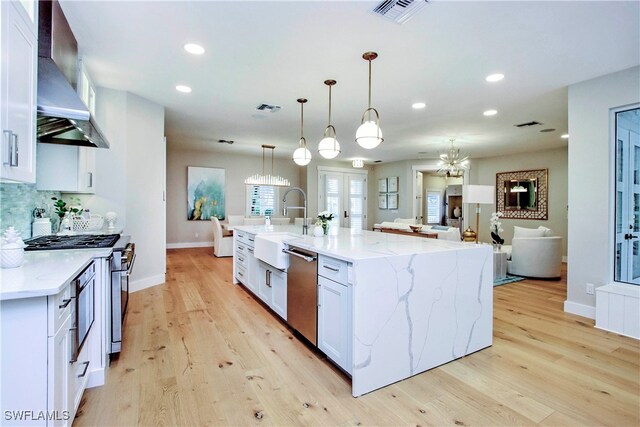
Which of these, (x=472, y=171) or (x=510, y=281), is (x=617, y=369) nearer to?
(x=510, y=281)

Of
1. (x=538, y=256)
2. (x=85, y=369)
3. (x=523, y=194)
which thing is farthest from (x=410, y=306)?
(x=523, y=194)

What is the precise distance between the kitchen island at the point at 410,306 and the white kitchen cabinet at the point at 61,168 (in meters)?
2.28

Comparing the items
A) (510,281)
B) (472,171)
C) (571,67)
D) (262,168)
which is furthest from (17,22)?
(472,171)

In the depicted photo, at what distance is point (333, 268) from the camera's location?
2.22m

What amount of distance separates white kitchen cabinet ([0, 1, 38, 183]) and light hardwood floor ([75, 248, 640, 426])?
1.44 meters

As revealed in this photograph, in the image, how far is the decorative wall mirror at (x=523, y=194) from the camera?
7.56 meters

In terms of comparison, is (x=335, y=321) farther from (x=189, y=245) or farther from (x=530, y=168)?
(x=530, y=168)

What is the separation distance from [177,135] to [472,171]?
778 centimetres

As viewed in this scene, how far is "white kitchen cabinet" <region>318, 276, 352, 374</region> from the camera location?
209 centimetres

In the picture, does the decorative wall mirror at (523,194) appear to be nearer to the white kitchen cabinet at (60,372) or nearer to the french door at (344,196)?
the french door at (344,196)

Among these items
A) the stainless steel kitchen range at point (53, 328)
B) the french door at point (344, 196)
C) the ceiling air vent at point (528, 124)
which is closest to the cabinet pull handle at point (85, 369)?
the stainless steel kitchen range at point (53, 328)

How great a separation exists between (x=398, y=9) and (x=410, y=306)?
211 cm

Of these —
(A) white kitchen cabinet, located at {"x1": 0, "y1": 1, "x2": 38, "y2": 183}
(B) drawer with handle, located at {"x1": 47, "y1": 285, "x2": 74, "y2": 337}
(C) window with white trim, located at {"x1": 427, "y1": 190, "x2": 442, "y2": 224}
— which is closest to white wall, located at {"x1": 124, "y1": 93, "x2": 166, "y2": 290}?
(A) white kitchen cabinet, located at {"x1": 0, "y1": 1, "x2": 38, "y2": 183}

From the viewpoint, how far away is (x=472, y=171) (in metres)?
8.99
